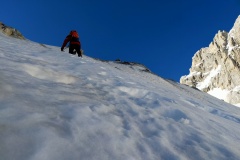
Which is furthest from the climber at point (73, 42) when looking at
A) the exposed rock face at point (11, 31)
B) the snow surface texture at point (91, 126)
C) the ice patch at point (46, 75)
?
the snow surface texture at point (91, 126)

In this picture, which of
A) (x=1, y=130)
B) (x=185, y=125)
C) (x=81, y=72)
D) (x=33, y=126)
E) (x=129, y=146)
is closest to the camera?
(x=1, y=130)

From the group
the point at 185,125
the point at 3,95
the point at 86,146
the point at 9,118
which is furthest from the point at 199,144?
the point at 3,95

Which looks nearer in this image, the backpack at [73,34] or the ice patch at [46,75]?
Result: the ice patch at [46,75]

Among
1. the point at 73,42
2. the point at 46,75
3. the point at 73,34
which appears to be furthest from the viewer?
the point at 73,34

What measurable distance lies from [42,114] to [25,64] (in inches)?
147

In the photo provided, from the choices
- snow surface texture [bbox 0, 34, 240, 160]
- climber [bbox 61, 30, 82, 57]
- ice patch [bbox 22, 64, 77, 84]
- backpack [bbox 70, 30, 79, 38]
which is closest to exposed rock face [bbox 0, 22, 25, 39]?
climber [bbox 61, 30, 82, 57]

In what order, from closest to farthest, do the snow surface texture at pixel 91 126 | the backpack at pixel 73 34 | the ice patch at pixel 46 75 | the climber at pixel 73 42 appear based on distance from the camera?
1. the snow surface texture at pixel 91 126
2. the ice patch at pixel 46 75
3. the climber at pixel 73 42
4. the backpack at pixel 73 34

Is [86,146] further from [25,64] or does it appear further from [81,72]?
[81,72]

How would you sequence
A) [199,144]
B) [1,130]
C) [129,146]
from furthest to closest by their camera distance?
[199,144]
[129,146]
[1,130]

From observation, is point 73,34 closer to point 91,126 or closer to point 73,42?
point 73,42

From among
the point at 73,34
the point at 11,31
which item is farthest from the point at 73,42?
the point at 11,31

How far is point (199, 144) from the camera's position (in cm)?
504

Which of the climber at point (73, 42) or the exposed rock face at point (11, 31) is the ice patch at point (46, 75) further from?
the exposed rock face at point (11, 31)

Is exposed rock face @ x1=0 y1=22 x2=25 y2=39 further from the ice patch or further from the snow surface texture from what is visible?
the snow surface texture
